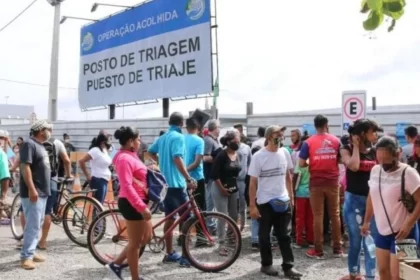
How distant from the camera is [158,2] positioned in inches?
719

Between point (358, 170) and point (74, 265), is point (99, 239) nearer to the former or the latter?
point (74, 265)

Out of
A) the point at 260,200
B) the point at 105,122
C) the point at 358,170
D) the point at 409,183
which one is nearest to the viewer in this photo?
the point at 409,183

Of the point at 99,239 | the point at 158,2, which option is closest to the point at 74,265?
the point at 99,239

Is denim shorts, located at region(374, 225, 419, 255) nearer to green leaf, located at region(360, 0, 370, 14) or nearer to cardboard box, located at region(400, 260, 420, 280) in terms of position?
cardboard box, located at region(400, 260, 420, 280)

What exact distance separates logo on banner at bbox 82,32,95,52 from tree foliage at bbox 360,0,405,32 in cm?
2032

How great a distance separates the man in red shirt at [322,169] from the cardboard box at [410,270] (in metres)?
3.25

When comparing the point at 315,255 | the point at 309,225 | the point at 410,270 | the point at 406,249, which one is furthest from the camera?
the point at 309,225

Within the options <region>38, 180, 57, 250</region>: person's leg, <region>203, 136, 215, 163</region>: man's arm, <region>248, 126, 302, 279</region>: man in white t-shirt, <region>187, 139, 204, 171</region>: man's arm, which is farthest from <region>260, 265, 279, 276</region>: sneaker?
<region>38, 180, 57, 250</region>: person's leg

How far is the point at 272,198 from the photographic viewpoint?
21.3 ft

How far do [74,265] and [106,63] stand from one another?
14.8 m

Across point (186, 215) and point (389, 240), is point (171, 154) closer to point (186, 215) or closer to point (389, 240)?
point (186, 215)

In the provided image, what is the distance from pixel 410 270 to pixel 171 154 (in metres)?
3.84

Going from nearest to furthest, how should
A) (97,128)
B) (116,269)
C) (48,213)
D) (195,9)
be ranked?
(116,269)
(48,213)
(195,9)
(97,128)

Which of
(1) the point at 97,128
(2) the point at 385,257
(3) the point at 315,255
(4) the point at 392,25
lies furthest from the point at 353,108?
(1) the point at 97,128
